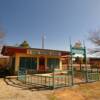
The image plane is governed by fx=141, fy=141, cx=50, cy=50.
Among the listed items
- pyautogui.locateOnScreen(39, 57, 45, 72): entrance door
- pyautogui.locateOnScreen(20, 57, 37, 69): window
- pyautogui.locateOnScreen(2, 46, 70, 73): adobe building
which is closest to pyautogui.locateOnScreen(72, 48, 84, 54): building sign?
pyautogui.locateOnScreen(2, 46, 70, 73): adobe building

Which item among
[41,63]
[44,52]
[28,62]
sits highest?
[44,52]

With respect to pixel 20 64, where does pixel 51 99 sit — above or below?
below

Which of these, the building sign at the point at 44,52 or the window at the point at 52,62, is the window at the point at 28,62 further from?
the window at the point at 52,62

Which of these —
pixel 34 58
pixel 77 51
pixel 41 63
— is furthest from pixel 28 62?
pixel 77 51

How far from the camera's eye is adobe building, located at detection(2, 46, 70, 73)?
18969 millimetres

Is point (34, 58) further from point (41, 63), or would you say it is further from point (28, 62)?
point (41, 63)

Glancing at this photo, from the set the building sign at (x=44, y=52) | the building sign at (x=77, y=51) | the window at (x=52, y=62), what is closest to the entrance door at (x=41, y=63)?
the window at (x=52, y=62)

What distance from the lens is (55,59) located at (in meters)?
22.7

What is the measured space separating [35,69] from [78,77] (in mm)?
8114

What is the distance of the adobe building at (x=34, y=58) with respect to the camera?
19.0 meters

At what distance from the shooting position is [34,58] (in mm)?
21125

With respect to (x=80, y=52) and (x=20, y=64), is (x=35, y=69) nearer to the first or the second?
(x=20, y=64)

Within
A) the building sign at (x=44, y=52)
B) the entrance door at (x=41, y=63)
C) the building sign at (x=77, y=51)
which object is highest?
the building sign at (x=44, y=52)

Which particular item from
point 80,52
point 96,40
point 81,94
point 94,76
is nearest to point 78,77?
point 94,76
